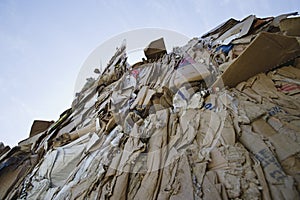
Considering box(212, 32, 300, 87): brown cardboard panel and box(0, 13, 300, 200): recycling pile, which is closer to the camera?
box(0, 13, 300, 200): recycling pile

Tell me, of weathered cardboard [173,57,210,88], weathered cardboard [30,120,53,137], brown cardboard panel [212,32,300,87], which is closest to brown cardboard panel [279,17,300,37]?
brown cardboard panel [212,32,300,87]

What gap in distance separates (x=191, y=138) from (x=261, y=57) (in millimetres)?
1265

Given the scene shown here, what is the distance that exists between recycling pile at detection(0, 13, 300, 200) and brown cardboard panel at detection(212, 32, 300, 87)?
0.01 meters

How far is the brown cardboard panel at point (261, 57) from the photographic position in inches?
83.0

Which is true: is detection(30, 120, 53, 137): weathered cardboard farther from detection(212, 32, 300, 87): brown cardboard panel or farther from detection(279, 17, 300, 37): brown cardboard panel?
detection(279, 17, 300, 37): brown cardboard panel

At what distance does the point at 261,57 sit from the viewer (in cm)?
226

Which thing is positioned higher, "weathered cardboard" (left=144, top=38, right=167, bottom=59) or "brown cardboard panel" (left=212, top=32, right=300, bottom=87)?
"weathered cardboard" (left=144, top=38, right=167, bottom=59)

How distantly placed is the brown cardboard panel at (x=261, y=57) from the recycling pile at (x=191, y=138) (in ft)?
0.04

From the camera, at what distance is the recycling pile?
1.44m

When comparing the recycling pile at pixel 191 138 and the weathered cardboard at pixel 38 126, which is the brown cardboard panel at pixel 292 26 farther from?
the weathered cardboard at pixel 38 126

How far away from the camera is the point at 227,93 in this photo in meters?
2.28

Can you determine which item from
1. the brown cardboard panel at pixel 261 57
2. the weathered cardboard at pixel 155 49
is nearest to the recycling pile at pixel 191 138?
the brown cardboard panel at pixel 261 57

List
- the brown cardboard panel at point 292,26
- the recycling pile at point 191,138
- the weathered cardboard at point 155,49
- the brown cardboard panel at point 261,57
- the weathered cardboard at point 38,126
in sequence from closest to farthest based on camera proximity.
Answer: the recycling pile at point 191,138
the brown cardboard panel at point 261,57
the brown cardboard panel at point 292,26
the weathered cardboard at point 38,126
the weathered cardboard at point 155,49

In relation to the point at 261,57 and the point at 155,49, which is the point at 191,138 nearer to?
the point at 261,57
